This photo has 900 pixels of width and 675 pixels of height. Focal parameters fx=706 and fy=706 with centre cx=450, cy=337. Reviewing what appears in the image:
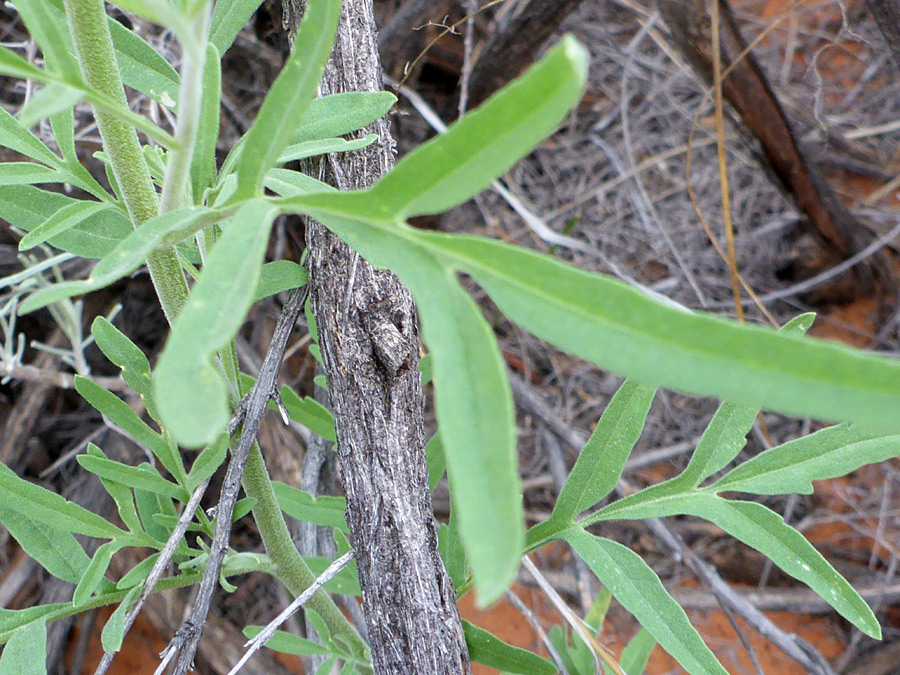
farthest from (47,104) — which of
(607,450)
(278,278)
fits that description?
(607,450)

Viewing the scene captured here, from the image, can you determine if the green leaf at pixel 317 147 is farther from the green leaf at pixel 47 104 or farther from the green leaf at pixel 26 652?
the green leaf at pixel 26 652

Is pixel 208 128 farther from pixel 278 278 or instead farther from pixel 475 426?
pixel 475 426

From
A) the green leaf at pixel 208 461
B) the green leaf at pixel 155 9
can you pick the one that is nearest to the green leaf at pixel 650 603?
the green leaf at pixel 208 461

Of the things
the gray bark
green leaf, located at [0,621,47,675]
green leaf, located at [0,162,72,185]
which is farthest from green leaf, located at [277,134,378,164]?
green leaf, located at [0,621,47,675]

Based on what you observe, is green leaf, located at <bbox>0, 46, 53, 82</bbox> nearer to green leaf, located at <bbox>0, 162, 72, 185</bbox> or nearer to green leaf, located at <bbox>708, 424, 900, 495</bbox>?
green leaf, located at <bbox>0, 162, 72, 185</bbox>

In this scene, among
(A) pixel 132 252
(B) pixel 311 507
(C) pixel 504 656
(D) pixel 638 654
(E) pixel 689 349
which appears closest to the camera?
(E) pixel 689 349

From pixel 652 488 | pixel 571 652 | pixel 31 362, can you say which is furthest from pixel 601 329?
pixel 31 362

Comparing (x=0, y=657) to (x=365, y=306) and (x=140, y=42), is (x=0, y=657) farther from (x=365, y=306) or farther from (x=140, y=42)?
(x=140, y=42)
